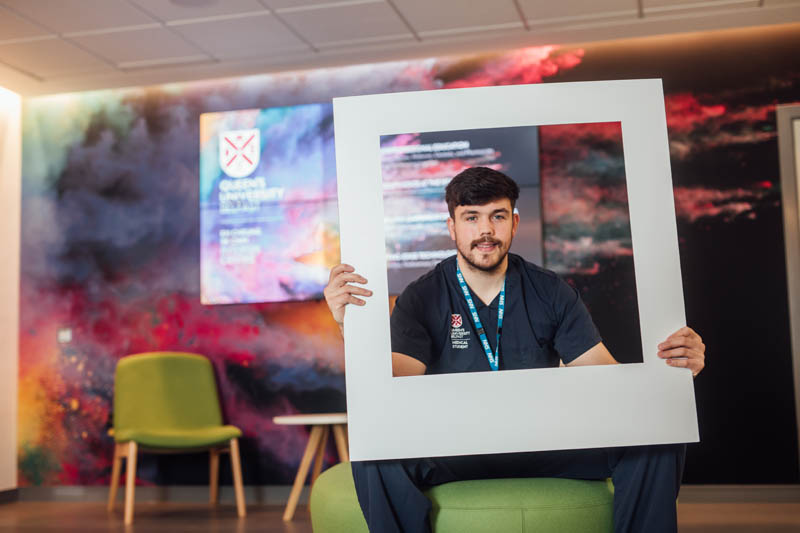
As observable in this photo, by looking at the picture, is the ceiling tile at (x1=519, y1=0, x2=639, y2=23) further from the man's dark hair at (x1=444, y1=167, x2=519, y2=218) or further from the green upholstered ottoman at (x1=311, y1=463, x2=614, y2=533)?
the green upholstered ottoman at (x1=311, y1=463, x2=614, y2=533)

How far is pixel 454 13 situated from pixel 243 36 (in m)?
1.27

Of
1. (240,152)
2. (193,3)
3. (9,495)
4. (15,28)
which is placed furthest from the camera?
(9,495)

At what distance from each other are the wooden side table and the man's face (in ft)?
7.83

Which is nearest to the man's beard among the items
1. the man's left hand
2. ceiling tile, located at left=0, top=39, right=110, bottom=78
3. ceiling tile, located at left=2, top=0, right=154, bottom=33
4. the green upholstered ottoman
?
the man's left hand

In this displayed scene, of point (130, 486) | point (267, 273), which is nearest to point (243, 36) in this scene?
point (267, 273)

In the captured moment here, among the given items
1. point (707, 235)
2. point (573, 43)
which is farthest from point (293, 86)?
point (707, 235)

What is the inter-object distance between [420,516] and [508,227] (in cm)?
79

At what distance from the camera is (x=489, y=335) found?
6.90 ft

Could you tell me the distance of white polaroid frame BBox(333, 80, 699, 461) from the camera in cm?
195

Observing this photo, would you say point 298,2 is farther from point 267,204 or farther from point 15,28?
point 15,28

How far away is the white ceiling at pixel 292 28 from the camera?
14.4 feet

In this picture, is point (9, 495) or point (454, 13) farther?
point (9, 495)

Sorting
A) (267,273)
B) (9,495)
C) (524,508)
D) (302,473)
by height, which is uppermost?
(267,273)

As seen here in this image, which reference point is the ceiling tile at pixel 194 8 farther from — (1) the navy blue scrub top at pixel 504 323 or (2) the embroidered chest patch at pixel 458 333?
→ (2) the embroidered chest patch at pixel 458 333
